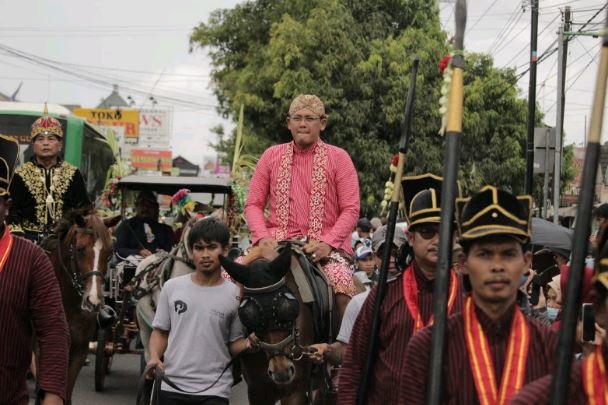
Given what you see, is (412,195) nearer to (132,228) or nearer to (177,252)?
(177,252)

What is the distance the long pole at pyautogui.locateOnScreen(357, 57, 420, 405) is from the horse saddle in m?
2.46

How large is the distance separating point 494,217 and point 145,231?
10.2 m

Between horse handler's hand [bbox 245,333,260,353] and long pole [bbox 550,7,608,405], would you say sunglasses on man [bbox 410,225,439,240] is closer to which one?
horse handler's hand [bbox 245,333,260,353]

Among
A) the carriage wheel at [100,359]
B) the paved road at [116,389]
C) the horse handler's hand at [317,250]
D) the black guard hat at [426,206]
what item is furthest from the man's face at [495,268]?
the carriage wheel at [100,359]

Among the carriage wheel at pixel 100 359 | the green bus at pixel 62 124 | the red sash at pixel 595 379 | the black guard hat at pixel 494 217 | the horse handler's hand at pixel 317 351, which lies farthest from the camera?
the green bus at pixel 62 124

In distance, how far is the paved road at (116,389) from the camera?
1246cm

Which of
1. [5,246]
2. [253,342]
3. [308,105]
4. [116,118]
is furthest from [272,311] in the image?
[116,118]

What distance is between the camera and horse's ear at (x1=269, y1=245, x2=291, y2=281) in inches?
293

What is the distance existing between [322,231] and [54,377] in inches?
141

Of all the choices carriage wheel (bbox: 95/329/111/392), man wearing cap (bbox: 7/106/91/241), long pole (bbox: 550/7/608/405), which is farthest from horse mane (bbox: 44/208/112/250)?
long pole (bbox: 550/7/608/405)

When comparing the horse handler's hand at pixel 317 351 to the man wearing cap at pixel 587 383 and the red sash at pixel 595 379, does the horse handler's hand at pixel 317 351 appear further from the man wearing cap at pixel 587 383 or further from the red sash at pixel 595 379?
the red sash at pixel 595 379

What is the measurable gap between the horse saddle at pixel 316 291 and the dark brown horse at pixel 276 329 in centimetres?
4

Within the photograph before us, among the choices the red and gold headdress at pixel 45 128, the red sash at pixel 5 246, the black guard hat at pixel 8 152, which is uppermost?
the red and gold headdress at pixel 45 128

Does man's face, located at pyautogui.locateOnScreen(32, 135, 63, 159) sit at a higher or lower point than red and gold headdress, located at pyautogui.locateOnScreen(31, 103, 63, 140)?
lower
